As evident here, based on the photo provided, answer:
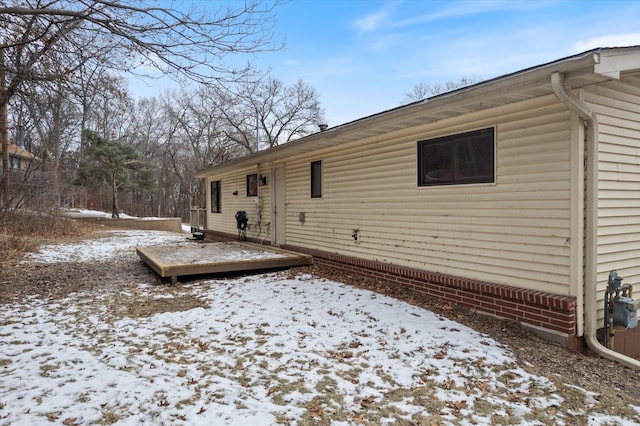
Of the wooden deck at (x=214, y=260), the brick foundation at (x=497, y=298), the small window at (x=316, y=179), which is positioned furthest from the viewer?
the small window at (x=316, y=179)

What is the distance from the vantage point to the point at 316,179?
8.12 meters

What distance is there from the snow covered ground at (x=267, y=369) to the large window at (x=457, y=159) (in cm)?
173

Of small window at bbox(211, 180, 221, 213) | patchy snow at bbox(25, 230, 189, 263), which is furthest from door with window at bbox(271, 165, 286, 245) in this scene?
small window at bbox(211, 180, 221, 213)

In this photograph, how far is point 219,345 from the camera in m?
3.97

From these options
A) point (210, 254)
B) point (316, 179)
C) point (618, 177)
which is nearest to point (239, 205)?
point (210, 254)

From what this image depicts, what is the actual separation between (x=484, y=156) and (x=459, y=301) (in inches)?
70.9

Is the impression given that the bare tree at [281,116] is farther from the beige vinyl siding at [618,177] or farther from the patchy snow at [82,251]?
the beige vinyl siding at [618,177]

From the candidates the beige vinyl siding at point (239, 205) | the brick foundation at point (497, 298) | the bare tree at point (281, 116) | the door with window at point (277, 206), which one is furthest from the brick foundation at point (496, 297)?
the bare tree at point (281, 116)

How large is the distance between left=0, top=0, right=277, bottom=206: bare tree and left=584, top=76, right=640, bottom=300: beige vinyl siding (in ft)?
12.5

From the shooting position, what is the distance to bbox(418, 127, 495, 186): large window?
4617 mm

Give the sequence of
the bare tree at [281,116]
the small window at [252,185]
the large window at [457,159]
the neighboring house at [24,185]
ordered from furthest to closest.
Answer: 1. the bare tree at [281,116]
2. the neighboring house at [24,185]
3. the small window at [252,185]
4. the large window at [457,159]

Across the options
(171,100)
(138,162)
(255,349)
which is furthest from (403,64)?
(171,100)

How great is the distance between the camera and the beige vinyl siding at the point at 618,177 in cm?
395

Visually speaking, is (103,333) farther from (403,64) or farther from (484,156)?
(403,64)
